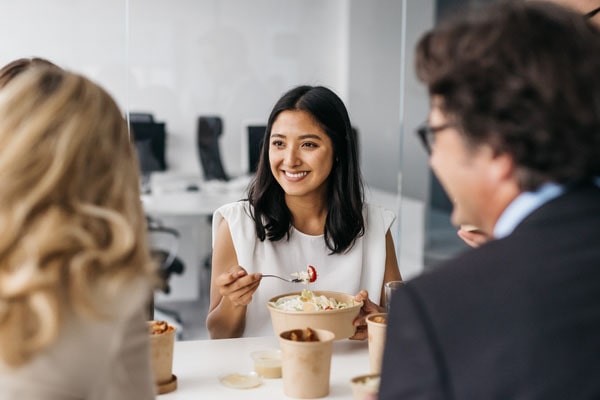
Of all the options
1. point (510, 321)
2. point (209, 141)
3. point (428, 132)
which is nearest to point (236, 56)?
point (209, 141)

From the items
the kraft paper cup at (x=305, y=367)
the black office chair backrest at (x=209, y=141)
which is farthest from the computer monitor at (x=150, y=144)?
the kraft paper cup at (x=305, y=367)

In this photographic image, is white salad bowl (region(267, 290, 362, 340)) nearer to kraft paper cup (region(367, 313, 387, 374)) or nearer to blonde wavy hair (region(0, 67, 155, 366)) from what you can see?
kraft paper cup (region(367, 313, 387, 374))

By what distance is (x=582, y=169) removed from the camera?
0.94 meters

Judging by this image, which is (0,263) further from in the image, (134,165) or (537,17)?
(537,17)

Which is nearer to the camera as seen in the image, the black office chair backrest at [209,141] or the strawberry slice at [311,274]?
the strawberry slice at [311,274]

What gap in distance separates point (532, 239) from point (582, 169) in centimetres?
14

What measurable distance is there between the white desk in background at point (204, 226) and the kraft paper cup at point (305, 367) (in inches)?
124

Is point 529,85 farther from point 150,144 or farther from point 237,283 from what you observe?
point 150,144

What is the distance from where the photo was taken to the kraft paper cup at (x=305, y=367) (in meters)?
1.46

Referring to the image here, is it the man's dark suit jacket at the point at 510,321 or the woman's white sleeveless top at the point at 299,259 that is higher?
the man's dark suit jacket at the point at 510,321

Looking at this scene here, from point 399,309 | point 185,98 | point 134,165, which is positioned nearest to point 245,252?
point 134,165

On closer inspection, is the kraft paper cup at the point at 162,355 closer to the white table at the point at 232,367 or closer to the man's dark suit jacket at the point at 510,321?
the white table at the point at 232,367

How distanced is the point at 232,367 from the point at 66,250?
0.85 meters

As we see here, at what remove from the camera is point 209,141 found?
5129mm
